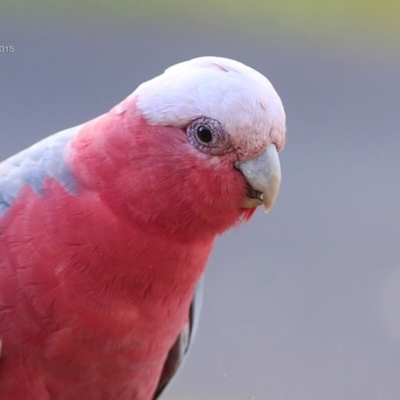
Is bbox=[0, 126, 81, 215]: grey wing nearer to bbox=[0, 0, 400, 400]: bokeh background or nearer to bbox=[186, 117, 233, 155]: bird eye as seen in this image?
bbox=[186, 117, 233, 155]: bird eye

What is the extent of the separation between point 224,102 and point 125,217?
23 cm

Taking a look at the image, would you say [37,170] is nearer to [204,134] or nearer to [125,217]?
[125,217]

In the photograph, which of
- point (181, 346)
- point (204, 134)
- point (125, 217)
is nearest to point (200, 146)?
point (204, 134)

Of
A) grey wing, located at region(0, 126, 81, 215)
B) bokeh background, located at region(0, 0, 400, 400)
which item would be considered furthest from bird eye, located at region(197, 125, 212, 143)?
bokeh background, located at region(0, 0, 400, 400)

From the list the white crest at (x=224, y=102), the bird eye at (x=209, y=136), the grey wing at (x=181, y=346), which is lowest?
the grey wing at (x=181, y=346)

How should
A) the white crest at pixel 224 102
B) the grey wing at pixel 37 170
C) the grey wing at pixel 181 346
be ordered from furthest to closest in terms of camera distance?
the grey wing at pixel 181 346 < the grey wing at pixel 37 170 < the white crest at pixel 224 102

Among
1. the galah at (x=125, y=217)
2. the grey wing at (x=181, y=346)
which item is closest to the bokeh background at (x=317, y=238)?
the grey wing at (x=181, y=346)

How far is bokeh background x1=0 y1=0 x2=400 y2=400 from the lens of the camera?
1.77 metres

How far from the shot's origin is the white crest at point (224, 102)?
883 millimetres

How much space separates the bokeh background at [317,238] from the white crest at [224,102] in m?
0.84

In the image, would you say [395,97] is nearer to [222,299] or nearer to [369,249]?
[369,249]

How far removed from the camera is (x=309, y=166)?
1.80 metres

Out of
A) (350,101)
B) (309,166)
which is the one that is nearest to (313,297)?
(309,166)

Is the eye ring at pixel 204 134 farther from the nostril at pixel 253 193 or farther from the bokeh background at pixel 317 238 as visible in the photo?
the bokeh background at pixel 317 238
